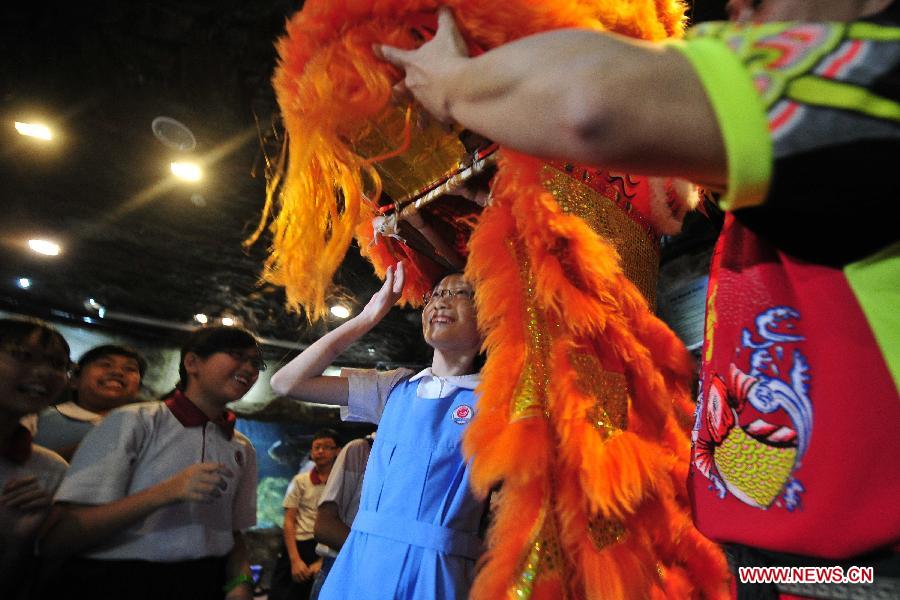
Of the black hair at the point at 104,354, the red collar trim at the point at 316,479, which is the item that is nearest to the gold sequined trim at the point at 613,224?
the black hair at the point at 104,354

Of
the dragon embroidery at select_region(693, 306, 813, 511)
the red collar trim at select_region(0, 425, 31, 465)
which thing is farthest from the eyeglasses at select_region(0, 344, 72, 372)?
the dragon embroidery at select_region(693, 306, 813, 511)

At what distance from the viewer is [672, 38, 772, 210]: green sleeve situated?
0.42 m

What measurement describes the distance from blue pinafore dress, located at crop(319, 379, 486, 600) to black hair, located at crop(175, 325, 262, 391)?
101cm

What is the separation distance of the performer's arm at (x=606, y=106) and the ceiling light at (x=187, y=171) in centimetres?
517

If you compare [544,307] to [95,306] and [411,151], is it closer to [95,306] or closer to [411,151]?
[411,151]

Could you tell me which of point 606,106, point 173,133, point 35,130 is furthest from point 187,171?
point 606,106

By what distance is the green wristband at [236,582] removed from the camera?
217 centimetres

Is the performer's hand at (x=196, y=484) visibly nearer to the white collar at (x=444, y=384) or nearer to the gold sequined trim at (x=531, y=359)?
the white collar at (x=444, y=384)

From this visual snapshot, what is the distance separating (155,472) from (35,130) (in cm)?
428

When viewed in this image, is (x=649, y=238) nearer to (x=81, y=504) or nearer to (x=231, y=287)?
(x=81, y=504)

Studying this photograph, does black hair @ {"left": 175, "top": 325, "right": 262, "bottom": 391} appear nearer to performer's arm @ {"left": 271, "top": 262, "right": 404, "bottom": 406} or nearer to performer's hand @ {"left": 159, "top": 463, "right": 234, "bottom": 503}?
performer's arm @ {"left": 271, "top": 262, "right": 404, "bottom": 406}

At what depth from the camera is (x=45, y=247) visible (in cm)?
717

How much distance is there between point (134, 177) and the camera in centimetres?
529

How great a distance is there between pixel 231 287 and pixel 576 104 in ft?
28.7
